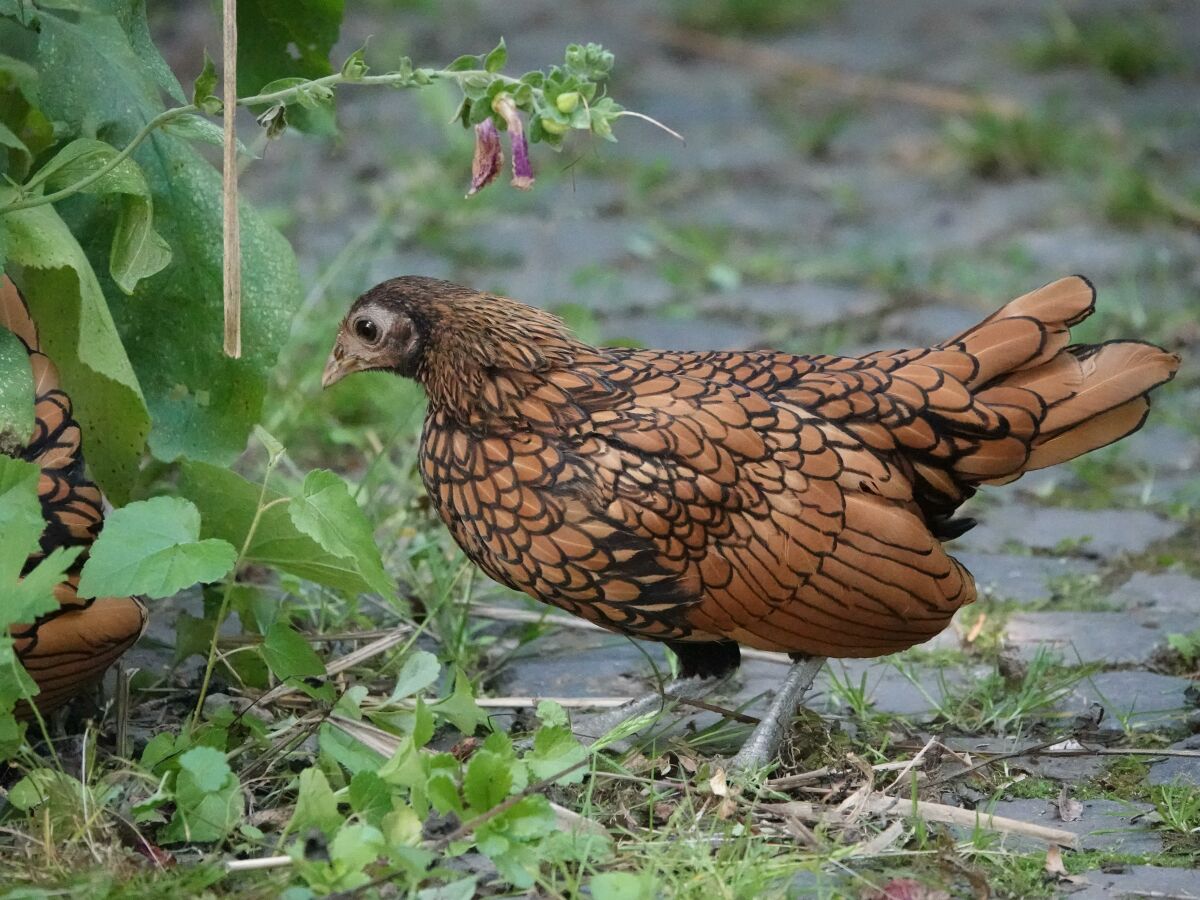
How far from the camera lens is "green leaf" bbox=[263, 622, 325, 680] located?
2.95 metres

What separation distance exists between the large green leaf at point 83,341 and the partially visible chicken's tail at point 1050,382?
1610mm

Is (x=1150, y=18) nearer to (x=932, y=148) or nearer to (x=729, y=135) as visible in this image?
(x=932, y=148)

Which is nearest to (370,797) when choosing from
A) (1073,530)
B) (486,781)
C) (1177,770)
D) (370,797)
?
(370,797)

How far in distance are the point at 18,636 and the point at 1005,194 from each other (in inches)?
198

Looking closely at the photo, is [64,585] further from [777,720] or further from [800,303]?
[800,303]

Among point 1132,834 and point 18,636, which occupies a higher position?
point 18,636

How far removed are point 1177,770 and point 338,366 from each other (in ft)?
6.05

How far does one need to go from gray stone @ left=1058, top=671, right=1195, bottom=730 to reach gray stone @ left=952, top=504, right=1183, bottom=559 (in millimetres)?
691

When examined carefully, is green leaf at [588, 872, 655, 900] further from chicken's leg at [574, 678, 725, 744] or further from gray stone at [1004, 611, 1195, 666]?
gray stone at [1004, 611, 1195, 666]

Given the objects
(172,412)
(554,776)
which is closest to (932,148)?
(172,412)

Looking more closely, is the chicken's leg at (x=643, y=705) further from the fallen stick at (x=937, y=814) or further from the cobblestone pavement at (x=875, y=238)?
the fallen stick at (x=937, y=814)

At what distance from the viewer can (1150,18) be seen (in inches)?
317

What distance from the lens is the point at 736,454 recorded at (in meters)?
2.98

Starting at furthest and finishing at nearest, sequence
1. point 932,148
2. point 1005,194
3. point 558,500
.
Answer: point 932,148
point 1005,194
point 558,500
